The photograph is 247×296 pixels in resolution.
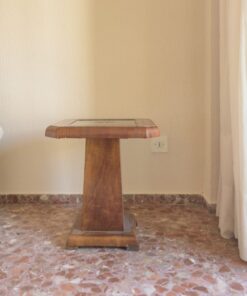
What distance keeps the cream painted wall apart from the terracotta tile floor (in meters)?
0.32

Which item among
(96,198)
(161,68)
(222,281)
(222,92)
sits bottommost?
(222,281)

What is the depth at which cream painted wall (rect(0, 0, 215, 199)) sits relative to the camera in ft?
5.65

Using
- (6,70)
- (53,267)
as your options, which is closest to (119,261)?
(53,267)

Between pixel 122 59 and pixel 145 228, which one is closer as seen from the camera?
pixel 145 228

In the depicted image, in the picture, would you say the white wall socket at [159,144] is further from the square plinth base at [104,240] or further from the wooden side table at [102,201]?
the square plinth base at [104,240]

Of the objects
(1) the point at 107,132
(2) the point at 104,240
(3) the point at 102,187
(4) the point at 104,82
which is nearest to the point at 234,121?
(1) the point at 107,132

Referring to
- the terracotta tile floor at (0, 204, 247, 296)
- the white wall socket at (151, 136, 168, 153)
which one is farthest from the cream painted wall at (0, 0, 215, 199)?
the terracotta tile floor at (0, 204, 247, 296)

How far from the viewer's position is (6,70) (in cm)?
178

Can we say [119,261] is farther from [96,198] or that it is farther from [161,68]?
[161,68]

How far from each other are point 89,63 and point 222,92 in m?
0.77

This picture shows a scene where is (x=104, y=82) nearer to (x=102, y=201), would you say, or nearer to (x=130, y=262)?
(x=102, y=201)

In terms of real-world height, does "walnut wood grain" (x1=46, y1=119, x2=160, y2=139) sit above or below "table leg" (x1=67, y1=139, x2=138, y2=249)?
above

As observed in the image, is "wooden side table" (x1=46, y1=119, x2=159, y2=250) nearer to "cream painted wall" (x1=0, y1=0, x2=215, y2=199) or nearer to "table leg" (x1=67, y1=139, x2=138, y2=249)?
"table leg" (x1=67, y1=139, x2=138, y2=249)

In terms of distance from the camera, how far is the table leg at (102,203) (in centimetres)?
128
